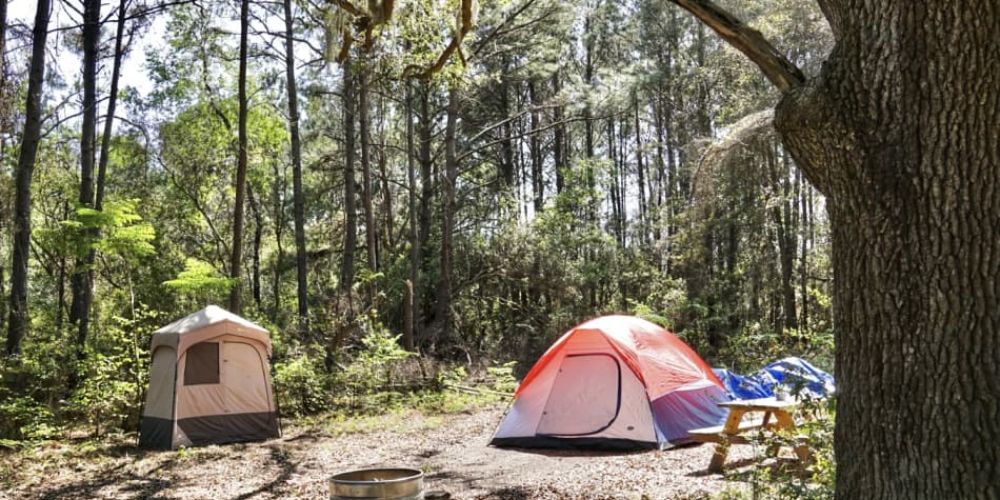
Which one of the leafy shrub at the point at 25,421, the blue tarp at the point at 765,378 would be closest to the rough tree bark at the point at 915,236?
the blue tarp at the point at 765,378

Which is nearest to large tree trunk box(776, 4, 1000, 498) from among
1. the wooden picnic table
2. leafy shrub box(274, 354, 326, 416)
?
the wooden picnic table

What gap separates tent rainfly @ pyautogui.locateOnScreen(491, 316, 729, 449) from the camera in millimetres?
8406

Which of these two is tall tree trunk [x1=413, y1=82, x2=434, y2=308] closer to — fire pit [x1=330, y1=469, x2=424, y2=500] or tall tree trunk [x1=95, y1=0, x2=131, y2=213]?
tall tree trunk [x1=95, y1=0, x2=131, y2=213]

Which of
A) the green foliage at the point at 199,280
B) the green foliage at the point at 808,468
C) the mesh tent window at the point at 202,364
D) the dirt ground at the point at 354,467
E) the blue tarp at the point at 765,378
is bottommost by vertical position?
the dirt ground at the point at 354,467

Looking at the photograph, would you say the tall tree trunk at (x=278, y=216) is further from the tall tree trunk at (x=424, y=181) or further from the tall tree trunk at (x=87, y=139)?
the tall tree trunk at (x=87, y=139)

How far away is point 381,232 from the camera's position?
2456 centimetres

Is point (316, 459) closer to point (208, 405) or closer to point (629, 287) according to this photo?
point (208, 405)

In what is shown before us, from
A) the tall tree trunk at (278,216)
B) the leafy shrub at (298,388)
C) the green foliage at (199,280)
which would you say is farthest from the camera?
the tall tree trunk at (278,216)

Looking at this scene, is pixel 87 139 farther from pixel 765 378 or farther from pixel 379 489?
pixel 379 489

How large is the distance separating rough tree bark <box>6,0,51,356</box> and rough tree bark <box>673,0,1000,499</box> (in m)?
11.2

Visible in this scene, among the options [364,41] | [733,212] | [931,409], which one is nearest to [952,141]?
[931,409]

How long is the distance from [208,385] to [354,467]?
2.94 m

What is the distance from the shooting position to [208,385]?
10008mm

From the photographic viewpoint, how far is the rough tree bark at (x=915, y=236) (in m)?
2.80
